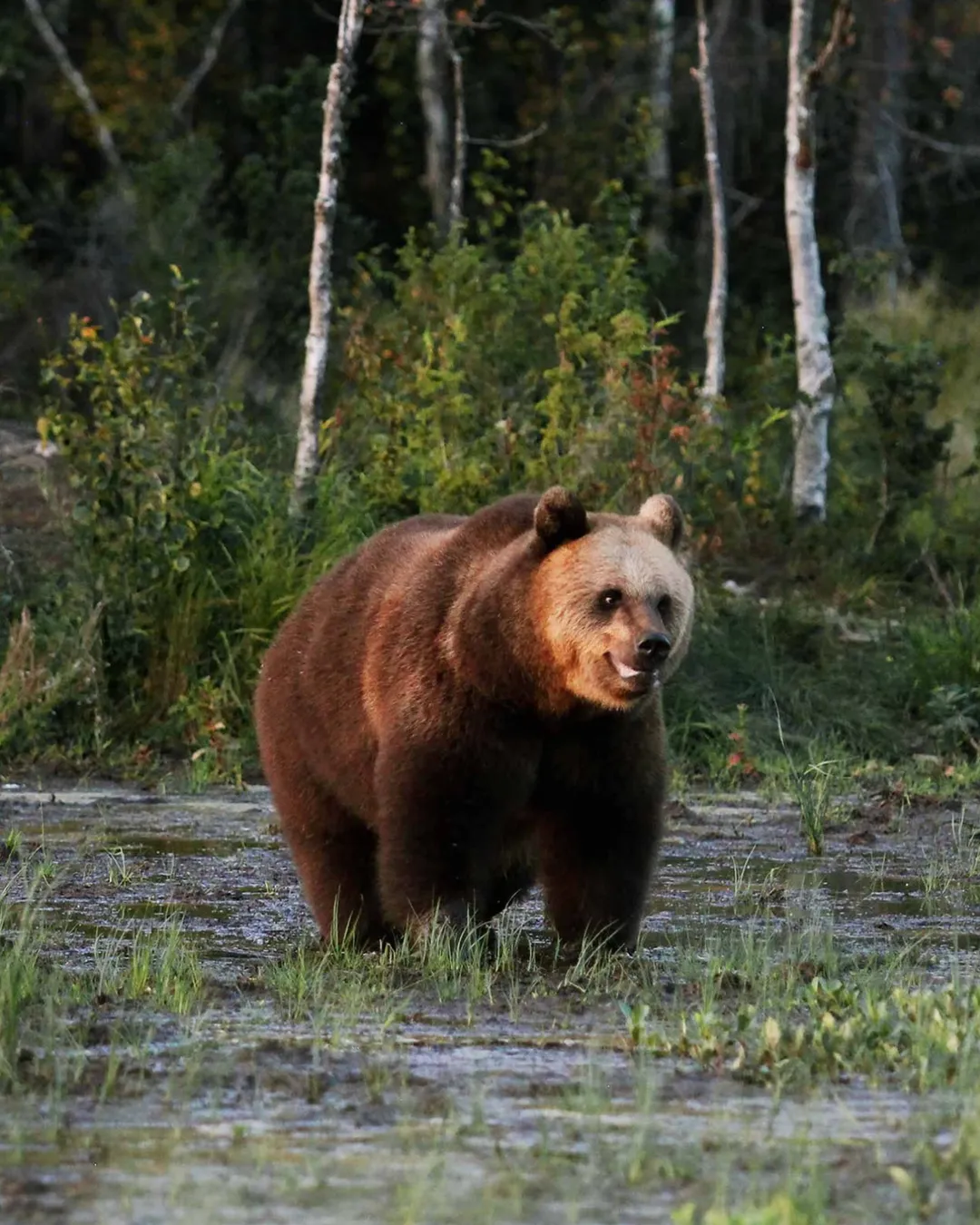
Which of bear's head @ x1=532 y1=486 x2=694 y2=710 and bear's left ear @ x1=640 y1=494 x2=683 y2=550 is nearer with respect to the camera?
bear's head @ x1=532 y1=486 x2=694 y2=710

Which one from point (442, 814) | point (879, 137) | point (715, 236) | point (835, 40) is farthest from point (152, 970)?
point (879, 137)

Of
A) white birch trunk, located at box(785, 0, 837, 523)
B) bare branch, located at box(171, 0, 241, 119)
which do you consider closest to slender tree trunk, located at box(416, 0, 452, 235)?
bare branch, located at box(171, 0, 241, 119)

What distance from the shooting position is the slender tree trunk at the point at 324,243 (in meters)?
13.5

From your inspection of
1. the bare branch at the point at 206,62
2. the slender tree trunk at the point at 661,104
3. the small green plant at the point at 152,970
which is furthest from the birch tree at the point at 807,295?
the bare branch at the point at 206,62

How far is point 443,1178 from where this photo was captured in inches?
157

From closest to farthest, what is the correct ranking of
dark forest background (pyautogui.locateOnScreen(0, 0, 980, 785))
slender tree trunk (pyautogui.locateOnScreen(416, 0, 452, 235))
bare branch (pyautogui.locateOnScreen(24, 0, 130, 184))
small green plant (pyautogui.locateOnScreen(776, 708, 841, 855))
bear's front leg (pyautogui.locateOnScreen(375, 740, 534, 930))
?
bear's front leg (pyautogui.locateOnScreen(375, 740, 534, 930)) < small green plant (pyautogui.locateOnScreen(776, 708, 841, 855)) < dark forest background (pyautogui.locateOnScreen(0, 0, 980, 785)) < slender tree trunk (pyautogui.locateOnScreen(416, 0, 452, 235)) < bare branch (pyautogui.locateOnScreen(24, 0, 130, 184))

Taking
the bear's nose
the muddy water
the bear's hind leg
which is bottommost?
the bear's hind leg

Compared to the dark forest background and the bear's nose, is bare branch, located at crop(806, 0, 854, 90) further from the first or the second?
the bear's nose

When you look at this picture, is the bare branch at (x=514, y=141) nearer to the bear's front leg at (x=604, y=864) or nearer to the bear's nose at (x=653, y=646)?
the bear's front leg at (x=604, y=864)

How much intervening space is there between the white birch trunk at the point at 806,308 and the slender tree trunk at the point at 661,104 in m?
6.91

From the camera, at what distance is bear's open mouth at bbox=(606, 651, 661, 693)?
19.9ft

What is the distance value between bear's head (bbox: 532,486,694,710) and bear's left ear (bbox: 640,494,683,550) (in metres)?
0.16

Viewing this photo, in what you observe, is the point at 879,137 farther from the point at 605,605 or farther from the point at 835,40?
the point at 605,605

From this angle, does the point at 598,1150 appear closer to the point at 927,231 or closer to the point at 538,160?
the point at 538,160
